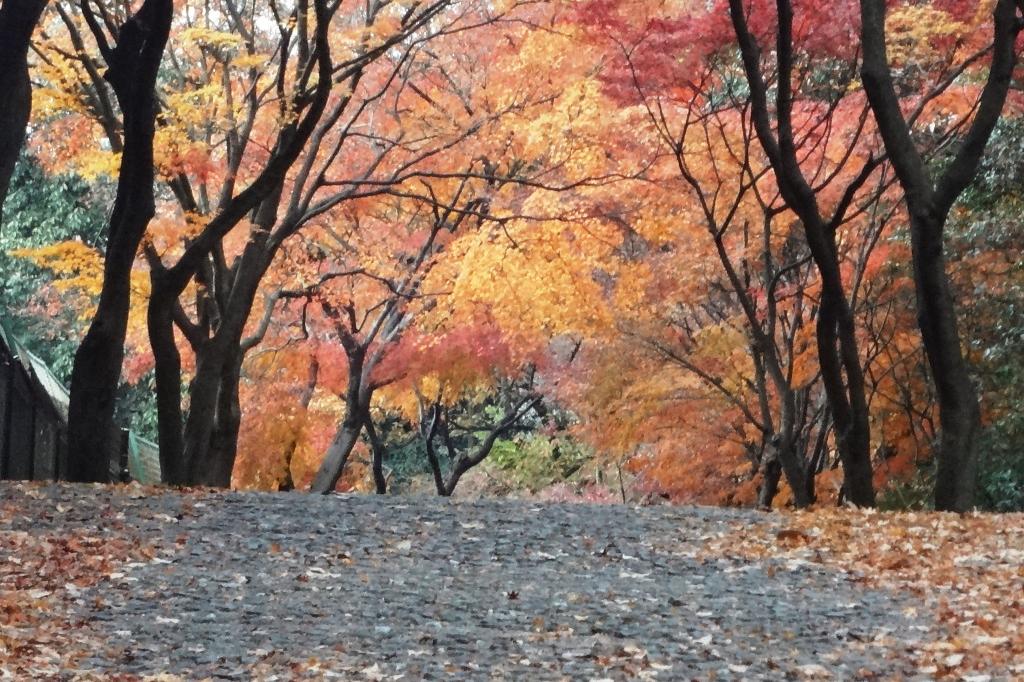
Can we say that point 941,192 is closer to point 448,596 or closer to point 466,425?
point 448,596

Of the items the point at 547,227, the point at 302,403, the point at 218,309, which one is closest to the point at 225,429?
the point at 218,309

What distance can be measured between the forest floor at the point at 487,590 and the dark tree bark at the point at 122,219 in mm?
1283

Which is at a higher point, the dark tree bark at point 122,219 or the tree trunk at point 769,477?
the dark tree bark at point 122,219

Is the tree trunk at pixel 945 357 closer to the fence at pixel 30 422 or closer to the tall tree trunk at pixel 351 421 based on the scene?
the fence at pixel 30 422

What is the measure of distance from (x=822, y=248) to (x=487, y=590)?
4.98 m

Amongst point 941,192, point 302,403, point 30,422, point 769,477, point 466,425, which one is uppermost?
point 941,192

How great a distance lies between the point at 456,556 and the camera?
8.03 metres

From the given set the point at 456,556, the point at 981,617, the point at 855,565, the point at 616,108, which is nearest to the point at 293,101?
the point at 616,108

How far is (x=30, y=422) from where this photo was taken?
52.0 ft

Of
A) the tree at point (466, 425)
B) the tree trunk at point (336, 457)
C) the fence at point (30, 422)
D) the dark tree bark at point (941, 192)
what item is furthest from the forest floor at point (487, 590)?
the tree at point (466, 425)

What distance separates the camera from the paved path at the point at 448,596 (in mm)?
5637

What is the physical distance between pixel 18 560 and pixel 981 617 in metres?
5.25

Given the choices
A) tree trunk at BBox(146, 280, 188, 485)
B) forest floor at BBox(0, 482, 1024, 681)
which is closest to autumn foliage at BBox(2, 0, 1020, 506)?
tree trunk at BBox(146, 280, 188, 485)

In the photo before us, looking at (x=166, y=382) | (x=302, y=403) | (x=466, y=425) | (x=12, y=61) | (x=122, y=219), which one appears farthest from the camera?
(x=466, y=425)
